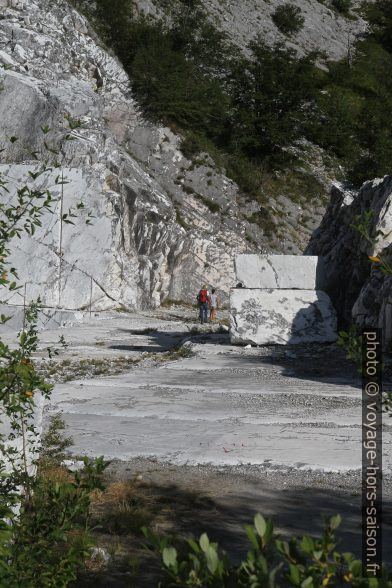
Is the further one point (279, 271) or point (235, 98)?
point (235, 98)

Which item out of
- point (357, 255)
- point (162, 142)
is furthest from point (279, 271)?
point (162, 142)

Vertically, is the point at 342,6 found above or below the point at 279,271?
above

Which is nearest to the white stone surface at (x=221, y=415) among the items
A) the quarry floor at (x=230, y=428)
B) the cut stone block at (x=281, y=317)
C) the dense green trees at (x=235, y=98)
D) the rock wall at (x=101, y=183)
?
the quarry floor at (x=230, y=428)

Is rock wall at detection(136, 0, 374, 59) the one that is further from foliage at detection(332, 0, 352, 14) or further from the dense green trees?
the dense green trees

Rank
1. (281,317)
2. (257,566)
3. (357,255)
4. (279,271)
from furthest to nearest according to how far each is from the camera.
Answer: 1. (279,271)
2. (357,255)
3. (281,317)
4. (257,566)

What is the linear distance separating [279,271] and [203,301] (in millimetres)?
4231

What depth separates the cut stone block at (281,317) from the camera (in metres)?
13.9

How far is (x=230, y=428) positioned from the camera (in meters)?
6.95

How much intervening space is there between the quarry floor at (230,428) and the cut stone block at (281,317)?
652mm

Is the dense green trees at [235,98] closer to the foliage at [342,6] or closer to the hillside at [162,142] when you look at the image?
the hillside at [162,142]

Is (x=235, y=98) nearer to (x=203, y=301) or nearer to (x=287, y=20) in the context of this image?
(x=287, y=20)

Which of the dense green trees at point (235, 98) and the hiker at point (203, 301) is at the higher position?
the dense green trees at point (235, 98)

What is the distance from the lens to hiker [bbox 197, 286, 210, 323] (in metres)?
18.4

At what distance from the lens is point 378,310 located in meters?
12.1
